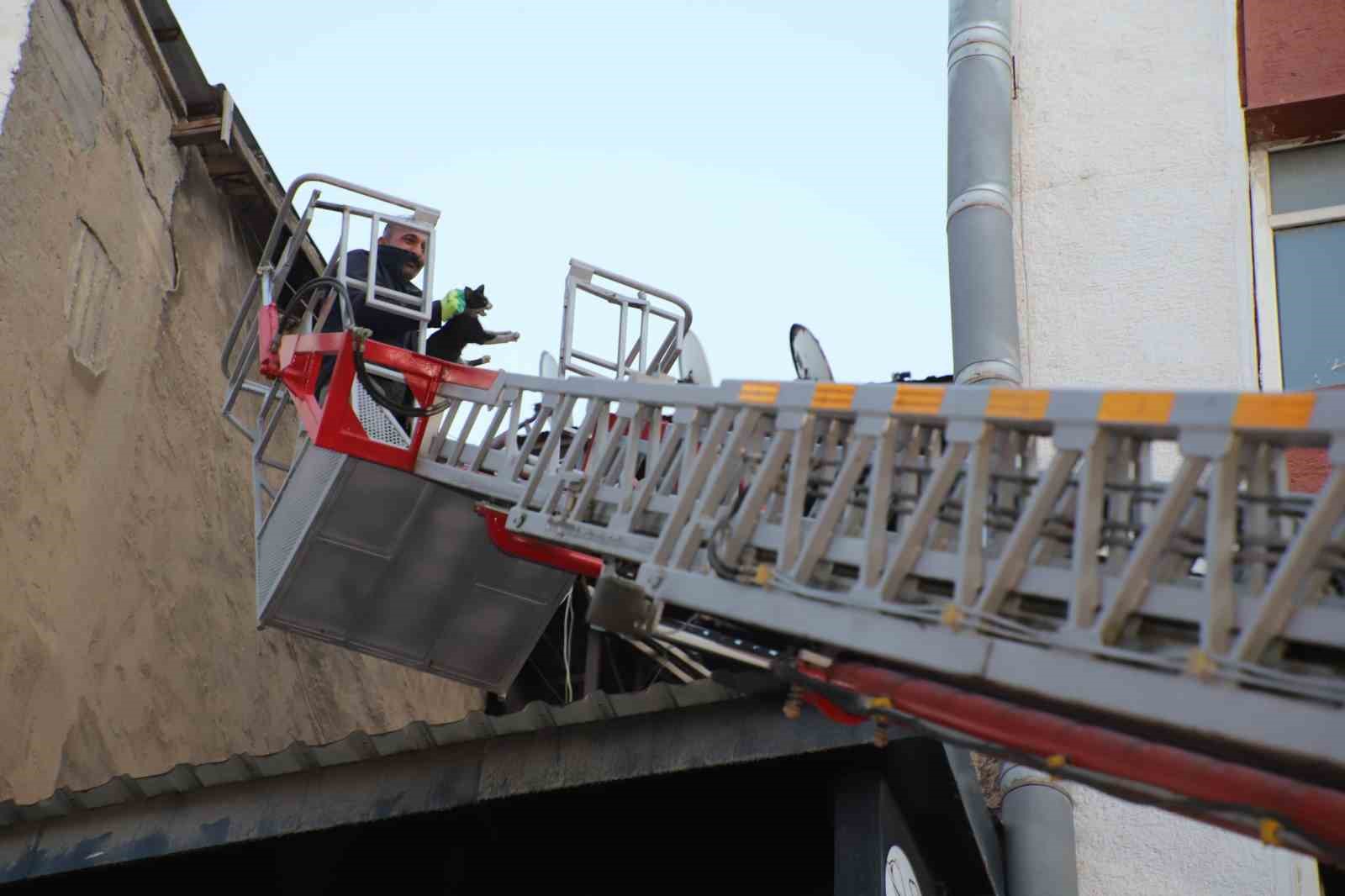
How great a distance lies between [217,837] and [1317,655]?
456 centimetres

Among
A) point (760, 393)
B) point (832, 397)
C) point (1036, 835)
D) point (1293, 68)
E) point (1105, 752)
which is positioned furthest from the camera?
point (1293, 68)

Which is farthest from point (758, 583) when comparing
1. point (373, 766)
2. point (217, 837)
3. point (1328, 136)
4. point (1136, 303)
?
point (1328, 136)

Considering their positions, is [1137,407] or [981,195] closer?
[1137,407]

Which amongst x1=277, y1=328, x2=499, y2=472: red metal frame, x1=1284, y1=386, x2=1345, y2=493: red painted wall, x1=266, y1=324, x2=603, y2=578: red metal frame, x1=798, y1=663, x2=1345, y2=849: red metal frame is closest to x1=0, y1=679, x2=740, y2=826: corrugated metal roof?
x1=798, y1=663, x2=1345, y2=849: red metal frame

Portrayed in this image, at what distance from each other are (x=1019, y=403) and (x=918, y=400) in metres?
0.39

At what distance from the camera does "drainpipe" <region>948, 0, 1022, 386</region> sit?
9.74 metres

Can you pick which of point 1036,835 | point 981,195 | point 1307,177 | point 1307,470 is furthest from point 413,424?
point 1307,177

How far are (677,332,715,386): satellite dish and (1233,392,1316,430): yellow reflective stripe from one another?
104 inches

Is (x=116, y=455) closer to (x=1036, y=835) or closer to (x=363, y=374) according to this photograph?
(x=363, y=374)

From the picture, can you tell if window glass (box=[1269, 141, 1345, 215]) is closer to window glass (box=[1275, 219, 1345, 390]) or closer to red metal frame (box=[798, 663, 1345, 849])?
window glass (box=[1275, 219, 1345, 390])

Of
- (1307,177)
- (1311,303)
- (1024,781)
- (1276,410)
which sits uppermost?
(1307,177)

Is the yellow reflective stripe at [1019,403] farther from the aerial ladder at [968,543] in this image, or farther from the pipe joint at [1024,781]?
the pipe joint at [1024,781]

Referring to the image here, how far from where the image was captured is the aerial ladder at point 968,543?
416cm

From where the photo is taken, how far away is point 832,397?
17.8ft
